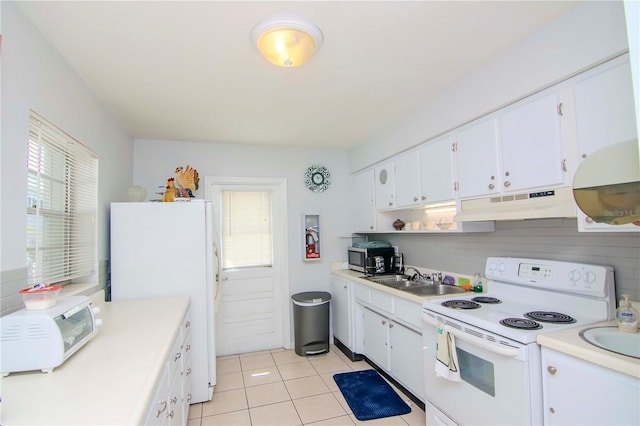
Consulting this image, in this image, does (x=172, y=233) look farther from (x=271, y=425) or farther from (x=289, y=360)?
(x=289, y=360)

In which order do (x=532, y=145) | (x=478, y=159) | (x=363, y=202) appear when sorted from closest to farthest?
(x=532, y=145) → (x=478, y=159) → (x=363, y=202)

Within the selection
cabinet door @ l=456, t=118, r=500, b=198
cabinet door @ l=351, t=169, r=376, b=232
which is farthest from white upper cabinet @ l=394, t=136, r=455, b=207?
cabinet door @ l=351, t=169, r=376, b=232

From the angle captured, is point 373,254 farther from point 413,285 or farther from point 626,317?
point 626,317

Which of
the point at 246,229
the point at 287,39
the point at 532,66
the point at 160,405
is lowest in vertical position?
the point at 160,405

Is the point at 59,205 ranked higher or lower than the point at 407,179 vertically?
lower

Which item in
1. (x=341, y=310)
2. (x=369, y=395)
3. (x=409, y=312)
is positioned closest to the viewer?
(x=409, y=312)

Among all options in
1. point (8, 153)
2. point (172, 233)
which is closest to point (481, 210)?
point (172, 233)

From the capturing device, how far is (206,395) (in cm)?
271

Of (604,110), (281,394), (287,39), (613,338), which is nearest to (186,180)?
(287,39)

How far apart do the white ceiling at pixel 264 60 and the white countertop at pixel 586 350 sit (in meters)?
1.59

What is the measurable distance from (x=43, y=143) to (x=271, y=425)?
2.37 meters

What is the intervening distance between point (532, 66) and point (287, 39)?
1385 millimetres

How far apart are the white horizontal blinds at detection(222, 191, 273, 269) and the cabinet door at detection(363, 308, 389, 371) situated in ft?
4.74

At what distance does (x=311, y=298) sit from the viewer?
373 cm
